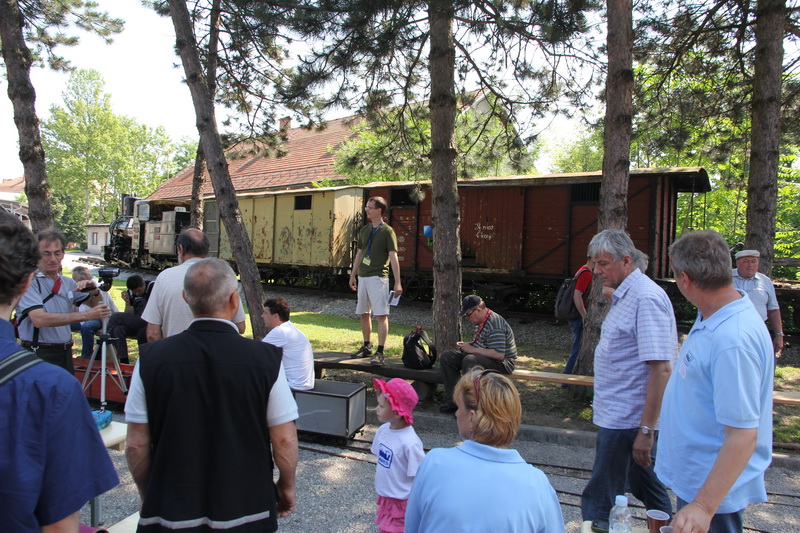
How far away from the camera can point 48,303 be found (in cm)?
414

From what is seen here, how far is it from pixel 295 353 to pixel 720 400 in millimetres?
3748

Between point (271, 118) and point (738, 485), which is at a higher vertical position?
point (271, 118)

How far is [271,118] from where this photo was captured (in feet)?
29.9

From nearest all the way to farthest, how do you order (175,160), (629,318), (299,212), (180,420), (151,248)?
(180,420) < (629,318) < (299,212) < (151,248) < (175,160)

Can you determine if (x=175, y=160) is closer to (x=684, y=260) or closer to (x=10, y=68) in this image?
(x=10, y=68)

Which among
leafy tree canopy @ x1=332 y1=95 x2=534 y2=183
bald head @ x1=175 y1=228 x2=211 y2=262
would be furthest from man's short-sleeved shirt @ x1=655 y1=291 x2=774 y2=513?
leafy tree canopy @ x1=332 y1=95 x2=534 y2=183

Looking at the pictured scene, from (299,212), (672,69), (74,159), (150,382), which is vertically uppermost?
(74,159)

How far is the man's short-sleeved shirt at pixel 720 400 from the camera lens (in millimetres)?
1789

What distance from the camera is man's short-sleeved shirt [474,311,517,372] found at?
523cm

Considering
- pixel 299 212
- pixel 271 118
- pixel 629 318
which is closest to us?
pixel 629 318

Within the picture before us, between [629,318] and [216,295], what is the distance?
6.52ft

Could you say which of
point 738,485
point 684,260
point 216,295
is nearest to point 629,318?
point 684,260

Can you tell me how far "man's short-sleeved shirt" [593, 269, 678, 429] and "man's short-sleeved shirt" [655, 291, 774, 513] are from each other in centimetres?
48

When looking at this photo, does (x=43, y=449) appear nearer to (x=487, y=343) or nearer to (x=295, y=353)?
(x=295, y=353)
